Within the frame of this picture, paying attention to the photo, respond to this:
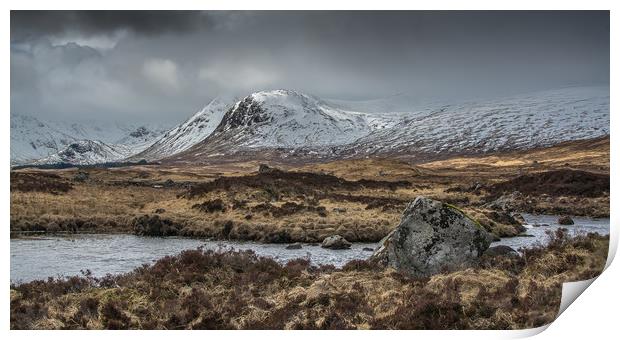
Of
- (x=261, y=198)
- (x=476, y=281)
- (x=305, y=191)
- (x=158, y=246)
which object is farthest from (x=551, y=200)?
(x=476, y=281)

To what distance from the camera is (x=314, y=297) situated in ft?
43.3

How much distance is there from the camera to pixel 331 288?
46.2 ft

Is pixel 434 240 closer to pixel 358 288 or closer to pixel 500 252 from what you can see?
pixel 358 288

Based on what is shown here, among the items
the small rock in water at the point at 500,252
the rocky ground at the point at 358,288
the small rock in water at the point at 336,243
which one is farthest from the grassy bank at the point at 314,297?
the small rock in water at the point at 336,243

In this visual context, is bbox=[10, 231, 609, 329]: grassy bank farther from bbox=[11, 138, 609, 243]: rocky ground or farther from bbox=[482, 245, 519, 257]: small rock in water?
bbox=[11, 138, 609, 243]: rocky ground

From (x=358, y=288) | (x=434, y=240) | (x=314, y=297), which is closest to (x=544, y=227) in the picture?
(x=434, y=240)

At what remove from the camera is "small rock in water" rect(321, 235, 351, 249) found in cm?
2748

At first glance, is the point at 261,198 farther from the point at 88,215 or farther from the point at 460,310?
the point at 460,310

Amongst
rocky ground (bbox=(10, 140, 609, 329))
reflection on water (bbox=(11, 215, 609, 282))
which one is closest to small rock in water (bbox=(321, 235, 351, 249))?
rocky ground (bbox=(10, 140, 609, 329))

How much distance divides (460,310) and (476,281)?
74.7 inches

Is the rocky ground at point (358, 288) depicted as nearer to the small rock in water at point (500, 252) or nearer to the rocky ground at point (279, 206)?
the small rock in water at point (500, 252)

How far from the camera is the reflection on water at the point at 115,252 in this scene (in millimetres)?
21734

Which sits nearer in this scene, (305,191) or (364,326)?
(364,326)
